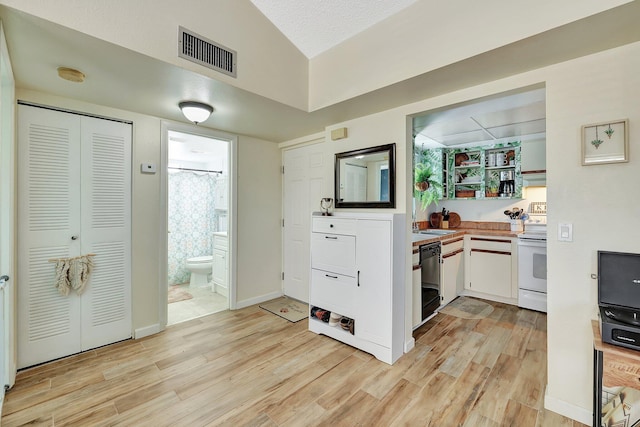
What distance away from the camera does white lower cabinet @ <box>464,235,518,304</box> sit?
369cm

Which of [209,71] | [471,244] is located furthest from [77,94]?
[471,244]

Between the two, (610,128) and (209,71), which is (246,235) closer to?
(209,71)

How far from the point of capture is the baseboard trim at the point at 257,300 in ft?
11.8

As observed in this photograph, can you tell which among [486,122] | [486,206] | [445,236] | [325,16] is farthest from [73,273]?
[486,206]

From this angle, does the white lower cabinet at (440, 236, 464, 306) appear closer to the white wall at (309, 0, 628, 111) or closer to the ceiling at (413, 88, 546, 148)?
the ceiling at (413, 88, 546, 148)

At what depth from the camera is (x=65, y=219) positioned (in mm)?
2395

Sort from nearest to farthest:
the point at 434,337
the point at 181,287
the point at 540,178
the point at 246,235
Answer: the point at 434,337, the point at 246,235, the point at 540,178, the point at 181,287

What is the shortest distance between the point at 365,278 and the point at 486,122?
2361mm

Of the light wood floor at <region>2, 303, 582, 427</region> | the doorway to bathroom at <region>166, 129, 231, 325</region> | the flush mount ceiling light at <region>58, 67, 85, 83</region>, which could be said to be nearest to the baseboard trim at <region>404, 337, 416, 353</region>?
the light wood floor at <region>2, 303, 582, 427</region>

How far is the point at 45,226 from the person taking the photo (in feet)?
7.56

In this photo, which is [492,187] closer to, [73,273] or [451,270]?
[451,270]

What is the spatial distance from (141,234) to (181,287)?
6.69 ft

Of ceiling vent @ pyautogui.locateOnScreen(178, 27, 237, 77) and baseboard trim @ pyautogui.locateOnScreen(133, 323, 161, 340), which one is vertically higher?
ceiling vent @ pyautogui.locateOnScreen(178, 27, 237, 77)

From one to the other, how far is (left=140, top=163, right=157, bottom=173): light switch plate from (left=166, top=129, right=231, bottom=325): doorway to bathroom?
3.47ft
